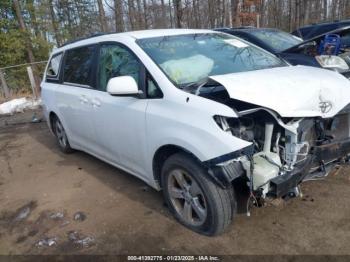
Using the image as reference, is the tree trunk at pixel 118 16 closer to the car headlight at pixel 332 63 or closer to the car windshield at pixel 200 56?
the car windshield at pixel 200 56

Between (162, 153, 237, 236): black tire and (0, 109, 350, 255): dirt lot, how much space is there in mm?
131

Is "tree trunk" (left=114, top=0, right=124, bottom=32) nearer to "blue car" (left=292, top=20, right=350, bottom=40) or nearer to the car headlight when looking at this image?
"blue car" (left=292, top=20, right=350, bottom=40)

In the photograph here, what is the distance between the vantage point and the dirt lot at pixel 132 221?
3.15 meters

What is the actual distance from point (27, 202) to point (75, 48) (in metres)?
2.24

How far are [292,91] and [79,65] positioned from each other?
3079mm

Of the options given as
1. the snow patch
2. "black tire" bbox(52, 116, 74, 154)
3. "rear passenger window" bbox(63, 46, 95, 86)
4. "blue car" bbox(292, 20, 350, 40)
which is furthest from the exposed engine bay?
the snow patch

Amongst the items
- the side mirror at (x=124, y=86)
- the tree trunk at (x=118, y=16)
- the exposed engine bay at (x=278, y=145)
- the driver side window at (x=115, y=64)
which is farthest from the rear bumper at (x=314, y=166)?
the tree trunk at (x=118, y=16)

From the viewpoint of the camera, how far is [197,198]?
322cm

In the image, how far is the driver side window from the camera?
374 cm

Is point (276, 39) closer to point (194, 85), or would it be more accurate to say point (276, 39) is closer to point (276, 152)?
point (194, 85)

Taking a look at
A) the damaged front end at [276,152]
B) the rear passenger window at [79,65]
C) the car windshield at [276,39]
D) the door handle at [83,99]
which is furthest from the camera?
the car windshield at [276,39]

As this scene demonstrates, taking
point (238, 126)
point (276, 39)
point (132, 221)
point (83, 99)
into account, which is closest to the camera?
point (238, 126)

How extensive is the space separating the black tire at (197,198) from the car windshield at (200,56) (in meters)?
0.77

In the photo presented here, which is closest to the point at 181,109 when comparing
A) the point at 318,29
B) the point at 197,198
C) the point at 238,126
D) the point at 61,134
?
the point at 238,126
